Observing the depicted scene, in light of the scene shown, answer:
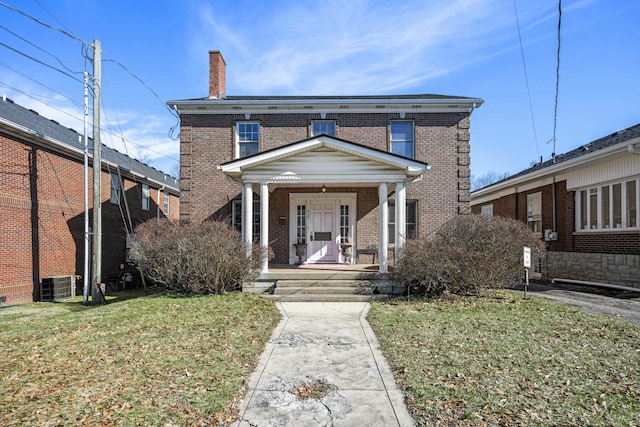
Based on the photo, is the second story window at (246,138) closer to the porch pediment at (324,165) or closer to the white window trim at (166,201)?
the porch pediment at (324,165)

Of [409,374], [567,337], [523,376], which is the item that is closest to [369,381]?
[409,374]

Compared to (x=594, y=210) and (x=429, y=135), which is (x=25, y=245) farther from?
(x=594, y=210)

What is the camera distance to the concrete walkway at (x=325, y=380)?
3596 mm

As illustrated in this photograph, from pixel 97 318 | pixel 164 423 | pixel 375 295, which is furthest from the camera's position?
pixel 375 295

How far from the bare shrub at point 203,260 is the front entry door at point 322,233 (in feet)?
11.6

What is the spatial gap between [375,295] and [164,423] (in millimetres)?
6789

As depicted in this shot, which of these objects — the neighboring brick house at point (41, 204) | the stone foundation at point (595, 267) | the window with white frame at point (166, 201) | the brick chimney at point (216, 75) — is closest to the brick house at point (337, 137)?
the brick chimney at point (216, 75)

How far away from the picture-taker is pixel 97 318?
7496 mm

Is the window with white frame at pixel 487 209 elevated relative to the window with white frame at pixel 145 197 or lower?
lower

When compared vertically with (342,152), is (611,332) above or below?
below

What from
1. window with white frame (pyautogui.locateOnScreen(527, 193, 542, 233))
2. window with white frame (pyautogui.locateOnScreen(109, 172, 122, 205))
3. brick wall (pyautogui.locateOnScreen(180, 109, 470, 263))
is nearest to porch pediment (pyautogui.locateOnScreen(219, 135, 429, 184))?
brick wall (pyautogui.locateOnScreen(180, 109, 470, 263))

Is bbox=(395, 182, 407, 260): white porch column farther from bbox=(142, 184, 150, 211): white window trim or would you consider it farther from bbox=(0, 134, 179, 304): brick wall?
bbox=(142, 184, 150, 211): white window trim

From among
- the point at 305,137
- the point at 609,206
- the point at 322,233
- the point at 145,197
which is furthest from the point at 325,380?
the point at 145,197

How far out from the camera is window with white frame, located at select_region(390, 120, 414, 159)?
45.5ft
